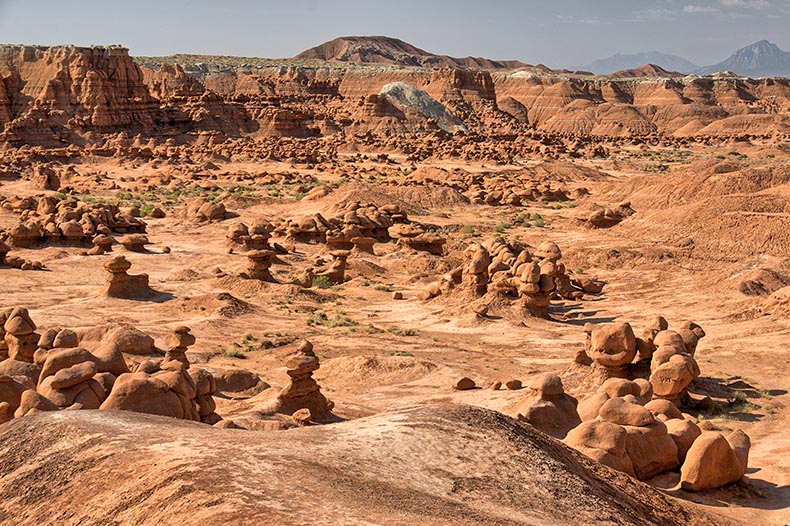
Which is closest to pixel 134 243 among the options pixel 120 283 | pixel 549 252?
pixel 120 283

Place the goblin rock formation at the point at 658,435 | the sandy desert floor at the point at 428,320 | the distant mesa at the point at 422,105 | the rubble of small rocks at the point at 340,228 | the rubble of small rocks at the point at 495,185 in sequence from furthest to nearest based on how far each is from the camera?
the distant mesa at the point at 422,105 < the rubble of small rocks at the point at 495,185 < the rubble of small rocks at the point at 340,228 < the sandy desert floor at the point at 428,320 < the goblin rock formation at the point at 658,435

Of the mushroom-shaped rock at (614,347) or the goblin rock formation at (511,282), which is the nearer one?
the mushroom-shaped rock at (614,347)

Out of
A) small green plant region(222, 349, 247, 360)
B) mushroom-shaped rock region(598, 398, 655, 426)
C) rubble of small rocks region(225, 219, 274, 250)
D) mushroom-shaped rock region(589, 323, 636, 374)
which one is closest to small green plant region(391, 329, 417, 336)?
small green plant region(222, 349, 247, 360)

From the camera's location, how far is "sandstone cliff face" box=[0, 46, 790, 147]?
60.6 metres

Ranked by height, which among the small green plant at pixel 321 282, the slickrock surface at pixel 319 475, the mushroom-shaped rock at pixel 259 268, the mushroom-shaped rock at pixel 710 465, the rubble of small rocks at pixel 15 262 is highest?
the slickrock surface at pixel 319 475

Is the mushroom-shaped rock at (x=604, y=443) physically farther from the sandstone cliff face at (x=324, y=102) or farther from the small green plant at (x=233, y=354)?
the sandstone cliff face at (x=324, y=102)

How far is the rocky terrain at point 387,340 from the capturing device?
6.33 meters

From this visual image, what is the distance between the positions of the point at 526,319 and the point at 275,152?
132ft

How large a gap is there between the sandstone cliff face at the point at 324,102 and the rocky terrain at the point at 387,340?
508 cm

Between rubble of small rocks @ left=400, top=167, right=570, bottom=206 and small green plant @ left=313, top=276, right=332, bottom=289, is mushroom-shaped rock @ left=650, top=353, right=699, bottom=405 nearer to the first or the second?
small green plant @ left=313, top=276, right=332, bottom=289

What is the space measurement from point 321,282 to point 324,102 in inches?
2643

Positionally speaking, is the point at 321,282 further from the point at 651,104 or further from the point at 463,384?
the point at 651,104

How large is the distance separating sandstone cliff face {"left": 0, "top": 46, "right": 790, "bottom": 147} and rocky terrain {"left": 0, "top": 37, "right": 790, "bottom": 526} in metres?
5.08

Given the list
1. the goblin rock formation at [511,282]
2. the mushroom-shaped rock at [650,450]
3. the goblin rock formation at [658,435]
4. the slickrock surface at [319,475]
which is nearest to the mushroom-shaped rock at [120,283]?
the goblin rock formation at [511,282]
